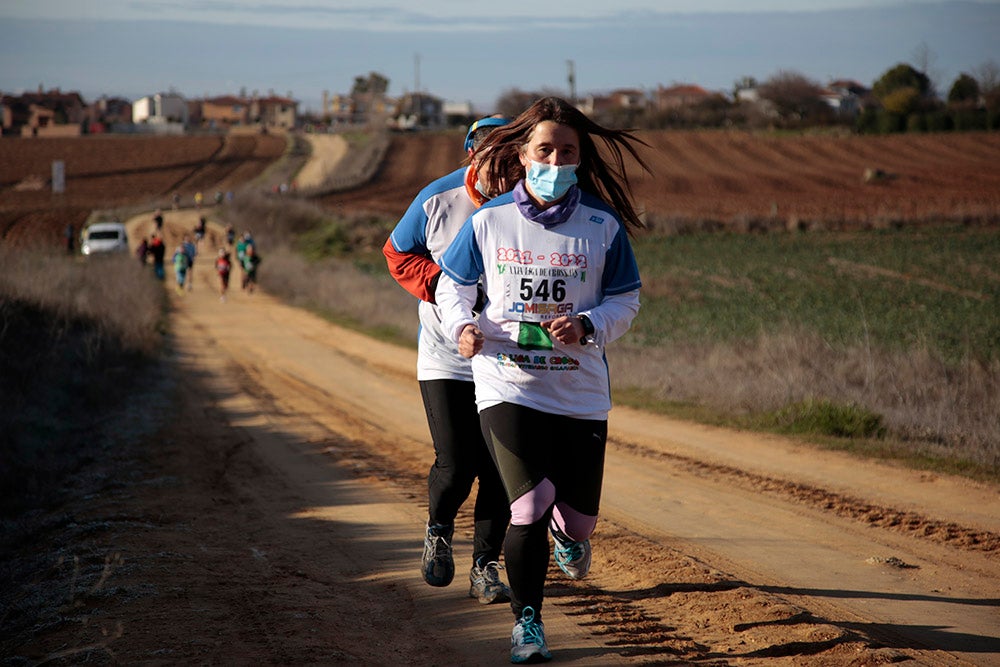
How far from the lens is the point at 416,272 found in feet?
17.6

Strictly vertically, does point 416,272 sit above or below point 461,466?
above

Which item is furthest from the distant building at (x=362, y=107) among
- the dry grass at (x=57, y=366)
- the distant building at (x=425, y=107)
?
the dry grass at (x=57, y=366)

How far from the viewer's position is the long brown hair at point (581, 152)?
472 centimetres

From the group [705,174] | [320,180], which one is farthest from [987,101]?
[320,180]

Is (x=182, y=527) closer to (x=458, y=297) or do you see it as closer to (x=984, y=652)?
(x=458, y=297)

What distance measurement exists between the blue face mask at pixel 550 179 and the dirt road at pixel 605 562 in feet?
6.68

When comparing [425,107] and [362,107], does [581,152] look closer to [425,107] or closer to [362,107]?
[425,107]

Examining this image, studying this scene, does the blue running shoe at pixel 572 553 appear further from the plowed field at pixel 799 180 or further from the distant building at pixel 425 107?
the distant building at pixel 425 107

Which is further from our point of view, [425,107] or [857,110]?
[425,107]

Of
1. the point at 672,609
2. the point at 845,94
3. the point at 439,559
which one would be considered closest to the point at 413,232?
the point at 439,559

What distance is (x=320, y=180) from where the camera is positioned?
80.8 meters

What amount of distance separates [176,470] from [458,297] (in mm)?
5999

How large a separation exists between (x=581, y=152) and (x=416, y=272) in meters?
1.09

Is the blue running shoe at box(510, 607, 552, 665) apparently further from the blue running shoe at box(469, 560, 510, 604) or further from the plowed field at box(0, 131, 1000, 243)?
the plowed field at box(0, 131, 1000, 243)
